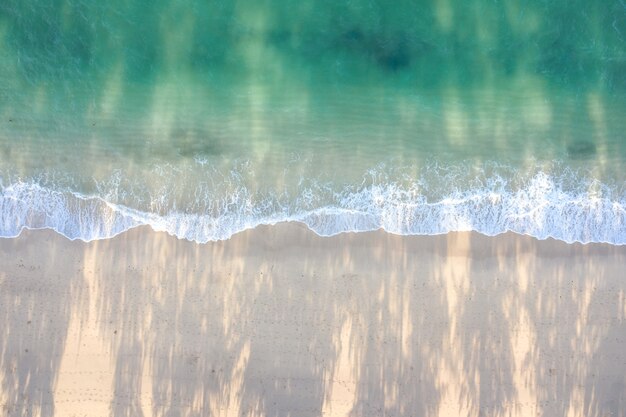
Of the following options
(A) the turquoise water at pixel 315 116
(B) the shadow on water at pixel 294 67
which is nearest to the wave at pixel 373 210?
(A) the turquoise water at pixel 315 116

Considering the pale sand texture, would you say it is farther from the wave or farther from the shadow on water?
the shadow on water

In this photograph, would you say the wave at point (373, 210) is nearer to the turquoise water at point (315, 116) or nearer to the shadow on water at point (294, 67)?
the turquoise water at point (315, 116)

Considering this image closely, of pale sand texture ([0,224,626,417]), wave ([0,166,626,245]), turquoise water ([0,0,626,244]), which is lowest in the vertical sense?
pale sand texture ([0,224,626,417])

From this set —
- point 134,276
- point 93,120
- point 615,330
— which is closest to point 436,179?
point 615,330

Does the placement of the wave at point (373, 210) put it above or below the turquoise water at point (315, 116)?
below

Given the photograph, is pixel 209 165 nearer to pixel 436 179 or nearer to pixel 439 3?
pixel 436 179

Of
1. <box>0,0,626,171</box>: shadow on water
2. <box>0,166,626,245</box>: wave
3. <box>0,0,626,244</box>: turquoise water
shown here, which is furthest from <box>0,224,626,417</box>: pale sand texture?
<box>0,0,626,171</box>: shadow on water
